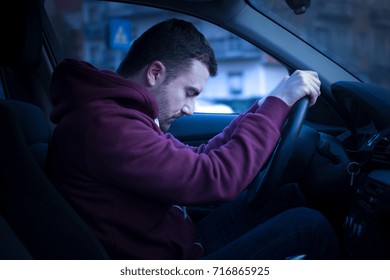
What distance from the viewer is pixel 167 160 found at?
0.95 m

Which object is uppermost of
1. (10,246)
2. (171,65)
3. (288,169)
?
(171,65)

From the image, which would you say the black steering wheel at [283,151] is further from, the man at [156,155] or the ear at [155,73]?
the ear at [155,73]

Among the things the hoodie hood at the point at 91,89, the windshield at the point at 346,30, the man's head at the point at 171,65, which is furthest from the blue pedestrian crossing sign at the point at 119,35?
the hoodie hood at the point at 91,89

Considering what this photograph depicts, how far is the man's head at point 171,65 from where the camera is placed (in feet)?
3.72

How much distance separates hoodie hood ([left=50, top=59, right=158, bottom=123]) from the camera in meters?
0.99

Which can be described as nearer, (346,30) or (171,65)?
(171,65)

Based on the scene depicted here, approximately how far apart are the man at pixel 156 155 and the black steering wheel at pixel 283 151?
5 cm

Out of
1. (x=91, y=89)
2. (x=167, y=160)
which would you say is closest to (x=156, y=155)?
(x=167, y=160)

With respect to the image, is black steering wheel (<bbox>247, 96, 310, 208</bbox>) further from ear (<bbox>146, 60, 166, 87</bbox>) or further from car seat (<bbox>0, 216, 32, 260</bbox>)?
car seat (<bbox>0, 216, 32, 260</bbox>)

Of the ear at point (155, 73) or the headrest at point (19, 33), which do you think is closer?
the ear at point (155, 73)

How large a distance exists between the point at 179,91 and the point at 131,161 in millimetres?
274

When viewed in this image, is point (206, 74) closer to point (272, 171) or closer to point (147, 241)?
point (272, 171)

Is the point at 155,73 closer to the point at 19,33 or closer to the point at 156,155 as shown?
the point at 156,155

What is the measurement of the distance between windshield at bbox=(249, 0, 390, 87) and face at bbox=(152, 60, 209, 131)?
49 cm
